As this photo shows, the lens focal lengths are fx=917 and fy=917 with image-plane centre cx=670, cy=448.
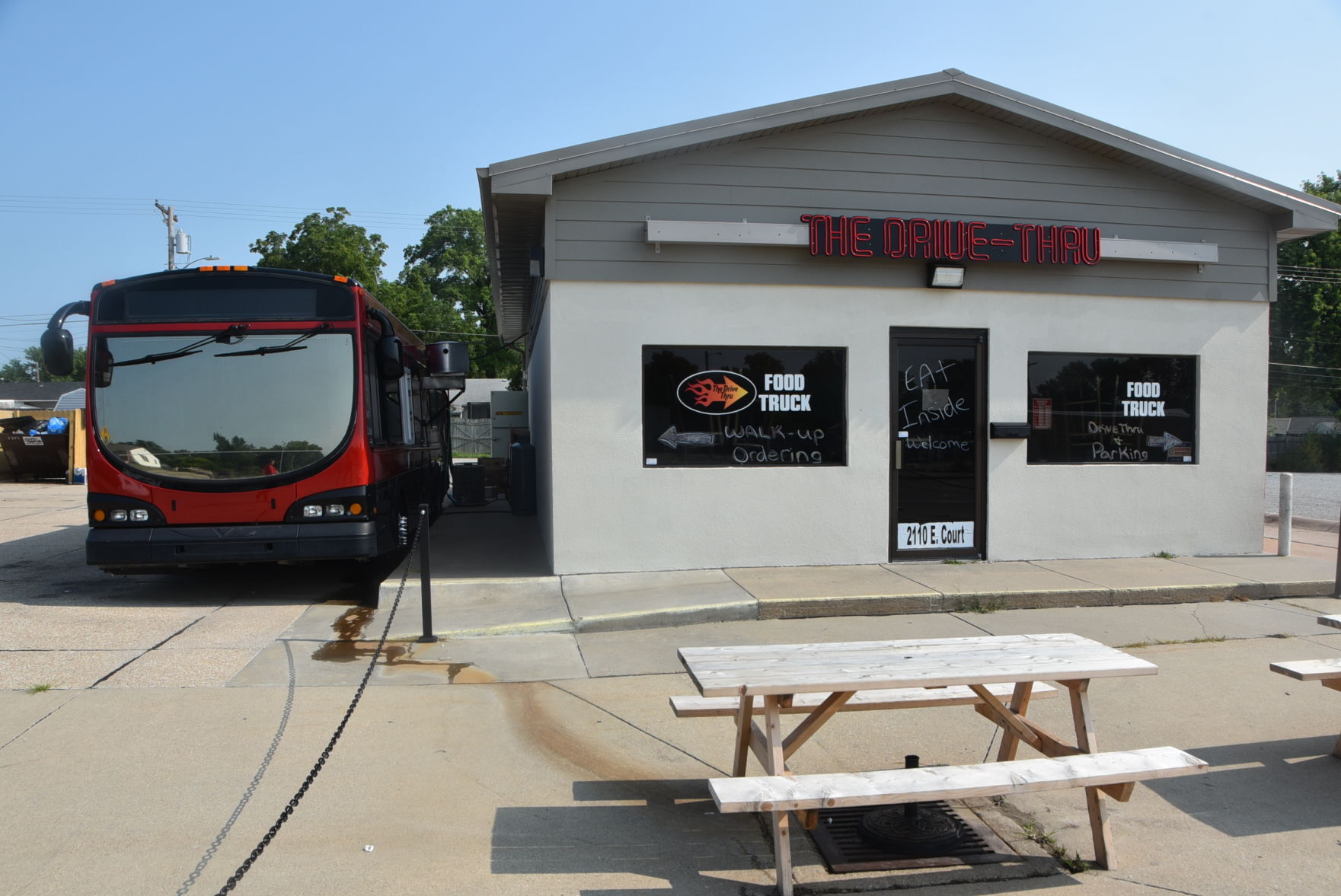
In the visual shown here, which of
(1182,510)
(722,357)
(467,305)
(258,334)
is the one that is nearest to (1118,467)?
(1182,510)

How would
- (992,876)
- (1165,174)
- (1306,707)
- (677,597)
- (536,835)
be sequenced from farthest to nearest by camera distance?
(1165,174), (677,597), (1306,707), (536,835), (992,876)

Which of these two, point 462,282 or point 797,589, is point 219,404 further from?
point 462,282

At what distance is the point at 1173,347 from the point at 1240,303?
99 centimetres

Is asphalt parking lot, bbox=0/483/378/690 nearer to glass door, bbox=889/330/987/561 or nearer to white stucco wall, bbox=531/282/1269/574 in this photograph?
white stucco wall, bbox=531/282/1269/574

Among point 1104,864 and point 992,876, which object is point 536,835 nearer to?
point 992,876

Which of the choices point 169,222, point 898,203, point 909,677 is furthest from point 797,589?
point 169,222

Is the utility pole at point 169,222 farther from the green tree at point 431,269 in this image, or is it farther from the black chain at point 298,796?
the black chain at point 298,796

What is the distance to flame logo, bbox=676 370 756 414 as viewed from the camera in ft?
30.8

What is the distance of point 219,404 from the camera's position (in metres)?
8.63

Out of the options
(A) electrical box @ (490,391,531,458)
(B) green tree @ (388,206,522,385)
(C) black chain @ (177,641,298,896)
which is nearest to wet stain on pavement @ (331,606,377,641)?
(C) black chain @ (177,641,298,896)

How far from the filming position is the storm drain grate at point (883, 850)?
12.1ft

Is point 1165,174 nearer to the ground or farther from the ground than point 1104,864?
farther from the ground

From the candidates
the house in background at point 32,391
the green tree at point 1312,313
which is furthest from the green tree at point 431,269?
the green tree at point 1312,313

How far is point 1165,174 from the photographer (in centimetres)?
1009
